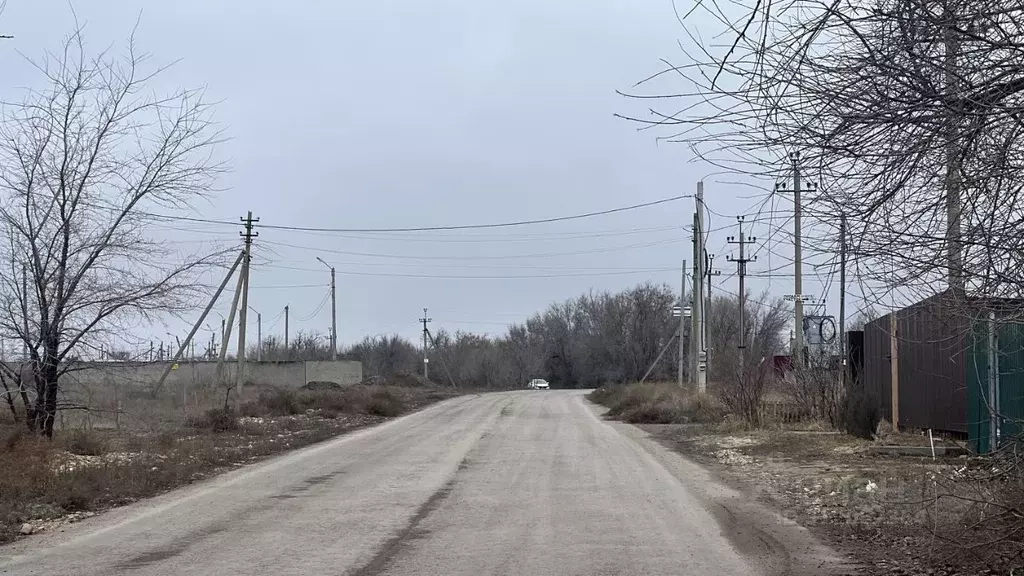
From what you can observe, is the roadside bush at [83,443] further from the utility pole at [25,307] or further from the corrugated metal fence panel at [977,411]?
the corrugated metal fence panel at [977,411]

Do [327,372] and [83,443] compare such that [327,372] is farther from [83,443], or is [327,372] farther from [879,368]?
[83,443]

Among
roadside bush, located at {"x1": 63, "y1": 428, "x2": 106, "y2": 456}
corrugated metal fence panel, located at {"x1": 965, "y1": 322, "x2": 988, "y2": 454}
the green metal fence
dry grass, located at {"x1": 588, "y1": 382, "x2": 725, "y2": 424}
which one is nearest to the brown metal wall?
corrugated metal fence panel, located at {"x1": 965, "y1": 322, "x2": 988, "y2": 454}

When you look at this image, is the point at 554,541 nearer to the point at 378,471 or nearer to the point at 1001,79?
the point at 1001,79

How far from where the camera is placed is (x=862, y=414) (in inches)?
775

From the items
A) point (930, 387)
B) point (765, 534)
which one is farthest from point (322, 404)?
point (765, 534)

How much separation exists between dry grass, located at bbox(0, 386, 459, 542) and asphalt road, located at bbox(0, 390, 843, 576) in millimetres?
615

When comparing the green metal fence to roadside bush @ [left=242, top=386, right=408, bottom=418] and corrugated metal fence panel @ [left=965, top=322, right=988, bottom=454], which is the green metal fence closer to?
corrugated metal fence panel @ [left=965, top=322, right=988, bottom=454]

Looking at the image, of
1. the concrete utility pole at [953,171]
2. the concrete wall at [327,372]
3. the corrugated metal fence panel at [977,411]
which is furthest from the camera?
the concrete wall at [327,372]

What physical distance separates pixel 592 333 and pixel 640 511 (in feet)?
312

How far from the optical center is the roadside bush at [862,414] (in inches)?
774

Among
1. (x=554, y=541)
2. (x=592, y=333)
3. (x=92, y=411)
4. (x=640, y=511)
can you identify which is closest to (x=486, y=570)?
(x=554, y=541)

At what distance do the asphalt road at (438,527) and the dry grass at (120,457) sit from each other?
0.62 metres

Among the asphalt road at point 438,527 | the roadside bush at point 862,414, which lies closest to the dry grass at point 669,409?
the roadside bush at point 862,414

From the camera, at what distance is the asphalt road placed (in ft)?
26.5
